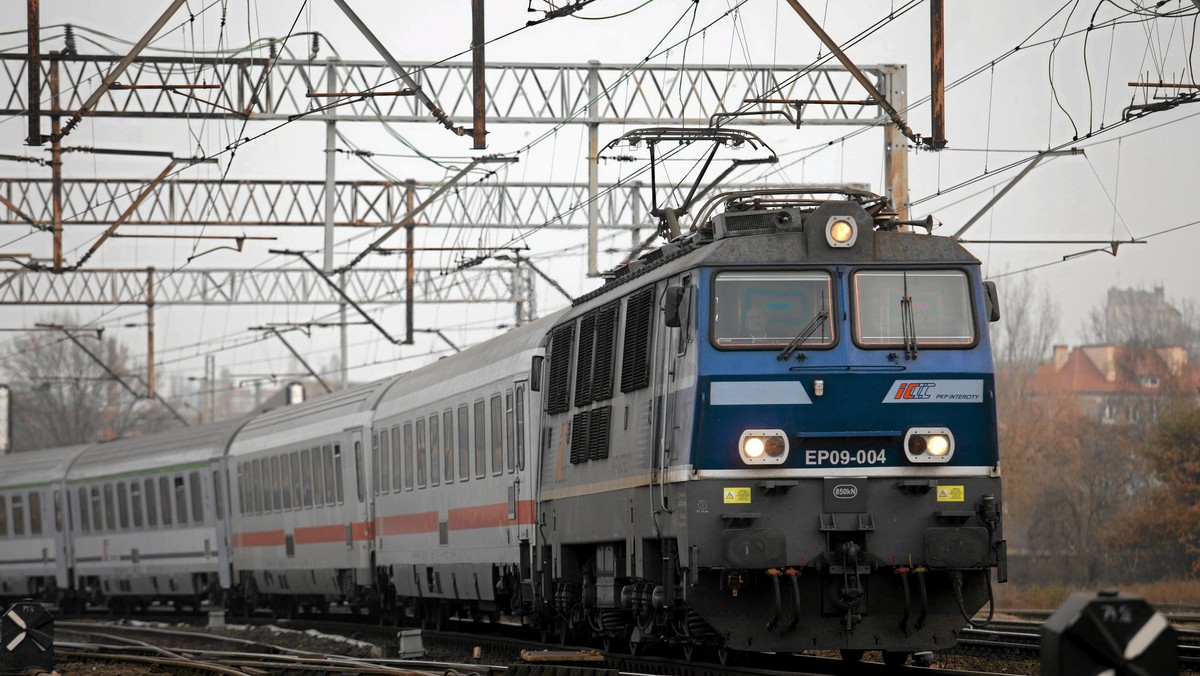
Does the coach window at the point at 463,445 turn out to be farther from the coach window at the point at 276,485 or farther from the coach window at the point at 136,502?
the coach window at the point at 136,502

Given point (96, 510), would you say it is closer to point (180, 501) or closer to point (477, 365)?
point (180, 501)

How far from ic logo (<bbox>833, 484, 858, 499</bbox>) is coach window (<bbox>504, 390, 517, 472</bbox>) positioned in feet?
23.6

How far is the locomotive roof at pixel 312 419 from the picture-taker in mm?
28578

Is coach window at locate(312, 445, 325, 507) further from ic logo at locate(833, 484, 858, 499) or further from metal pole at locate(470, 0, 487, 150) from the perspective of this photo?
ic logo at locate(833, 484, 858, 499)

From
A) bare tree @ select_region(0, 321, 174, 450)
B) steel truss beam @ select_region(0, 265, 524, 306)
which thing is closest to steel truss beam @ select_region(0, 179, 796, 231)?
steel truss beam @ select_region(0, 265, 524, 306)

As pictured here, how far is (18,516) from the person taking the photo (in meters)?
44.8

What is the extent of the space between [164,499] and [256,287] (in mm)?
22705

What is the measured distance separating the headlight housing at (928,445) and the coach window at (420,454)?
40.1 feet

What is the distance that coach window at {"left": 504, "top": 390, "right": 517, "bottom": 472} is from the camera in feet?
65.2

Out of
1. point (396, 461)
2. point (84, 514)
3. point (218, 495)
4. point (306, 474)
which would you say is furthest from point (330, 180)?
point (84, 514)

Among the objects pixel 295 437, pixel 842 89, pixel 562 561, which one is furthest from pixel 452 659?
pixel 842 89

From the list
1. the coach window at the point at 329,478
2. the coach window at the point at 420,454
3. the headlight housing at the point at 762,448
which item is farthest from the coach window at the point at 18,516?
the headlight housing at the point at 762,448

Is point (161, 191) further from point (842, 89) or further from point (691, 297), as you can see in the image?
point (691, 297)

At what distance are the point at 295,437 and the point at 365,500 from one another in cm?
463
